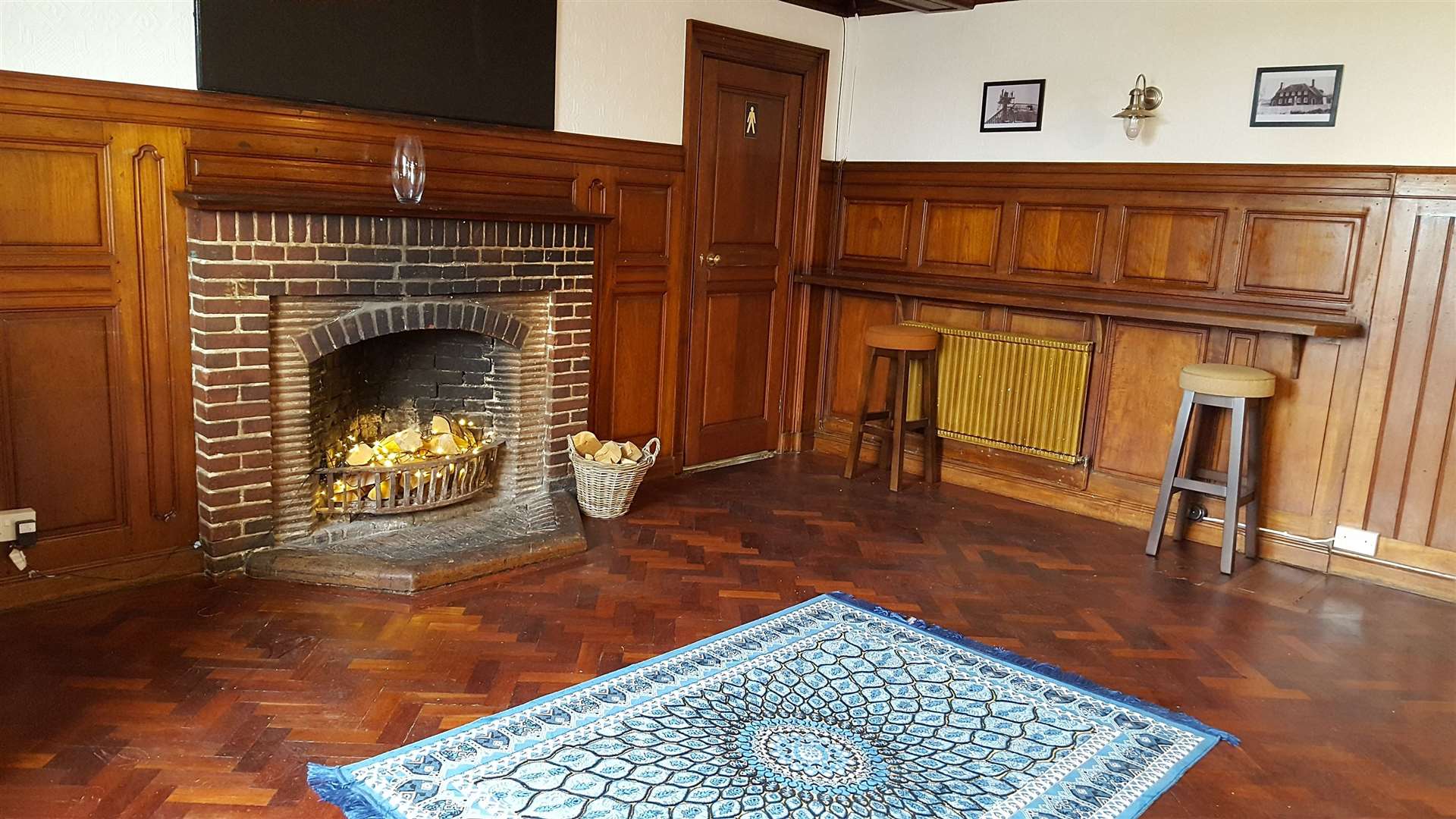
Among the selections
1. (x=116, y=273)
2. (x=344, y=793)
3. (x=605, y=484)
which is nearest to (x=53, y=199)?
(x=116, y=273)

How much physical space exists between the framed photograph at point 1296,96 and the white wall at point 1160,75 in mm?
32

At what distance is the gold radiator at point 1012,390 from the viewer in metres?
5.09

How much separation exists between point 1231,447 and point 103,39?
172 inches

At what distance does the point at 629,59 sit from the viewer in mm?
4762

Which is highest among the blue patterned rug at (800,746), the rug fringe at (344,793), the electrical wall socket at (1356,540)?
the electrical wall socket at (1356,540)

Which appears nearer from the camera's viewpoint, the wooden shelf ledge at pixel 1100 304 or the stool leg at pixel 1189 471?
the wooden shelf ledge at pixel 1100 304

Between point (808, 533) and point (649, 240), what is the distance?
63.7 inches

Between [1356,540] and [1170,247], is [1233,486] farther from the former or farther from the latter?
[1170,247]

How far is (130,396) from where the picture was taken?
350cm

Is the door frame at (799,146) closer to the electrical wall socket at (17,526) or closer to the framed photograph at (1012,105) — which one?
the framed photograph at (1012,105)

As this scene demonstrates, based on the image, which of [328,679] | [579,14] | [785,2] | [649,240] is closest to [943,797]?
[328,679]

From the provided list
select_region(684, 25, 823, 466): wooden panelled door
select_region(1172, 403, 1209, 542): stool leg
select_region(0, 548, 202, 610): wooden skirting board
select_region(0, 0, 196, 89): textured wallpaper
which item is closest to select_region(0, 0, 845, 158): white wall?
select_region(0, 0, 196, 89): textured wallpaper

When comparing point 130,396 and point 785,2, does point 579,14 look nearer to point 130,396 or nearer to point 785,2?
point 785,2

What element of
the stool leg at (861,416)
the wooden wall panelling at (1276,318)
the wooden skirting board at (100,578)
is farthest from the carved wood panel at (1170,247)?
the wooden skirting board at (100,578)
